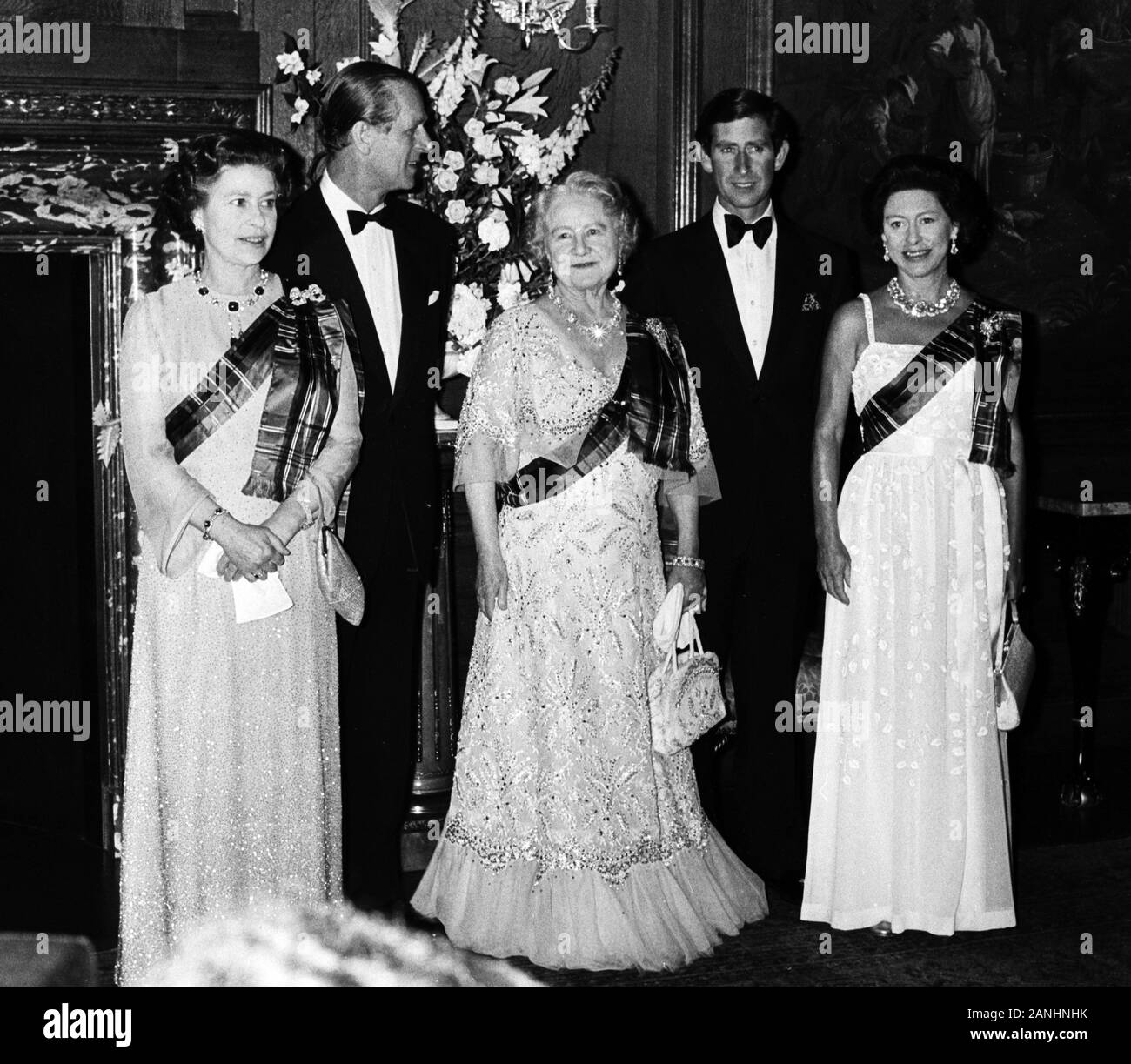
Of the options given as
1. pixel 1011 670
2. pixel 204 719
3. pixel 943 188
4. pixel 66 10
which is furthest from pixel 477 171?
pixel 1011 670

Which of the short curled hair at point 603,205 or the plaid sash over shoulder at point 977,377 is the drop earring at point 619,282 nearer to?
the short curled hair at point 603,205

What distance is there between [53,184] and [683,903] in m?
2.63

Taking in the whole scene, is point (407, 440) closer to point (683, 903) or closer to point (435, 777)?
point (435, 777)

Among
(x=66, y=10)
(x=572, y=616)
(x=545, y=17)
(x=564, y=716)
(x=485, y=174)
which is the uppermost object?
(x=545, y=17)

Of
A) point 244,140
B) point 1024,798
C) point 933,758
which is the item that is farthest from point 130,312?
point 1024,798

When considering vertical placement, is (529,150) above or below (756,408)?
above

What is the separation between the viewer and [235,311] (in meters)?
3.25

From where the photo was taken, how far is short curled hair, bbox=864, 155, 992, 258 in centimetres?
368

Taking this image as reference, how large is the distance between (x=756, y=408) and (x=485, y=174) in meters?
0.98

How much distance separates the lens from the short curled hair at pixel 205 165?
3.20 meters

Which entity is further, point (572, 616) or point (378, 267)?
point (378, 267)

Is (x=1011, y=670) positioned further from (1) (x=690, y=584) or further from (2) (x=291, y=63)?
(2) (x=291, y=63)

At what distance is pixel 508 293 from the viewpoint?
4125mm

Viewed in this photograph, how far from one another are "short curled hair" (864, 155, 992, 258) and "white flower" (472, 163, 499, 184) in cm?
103
